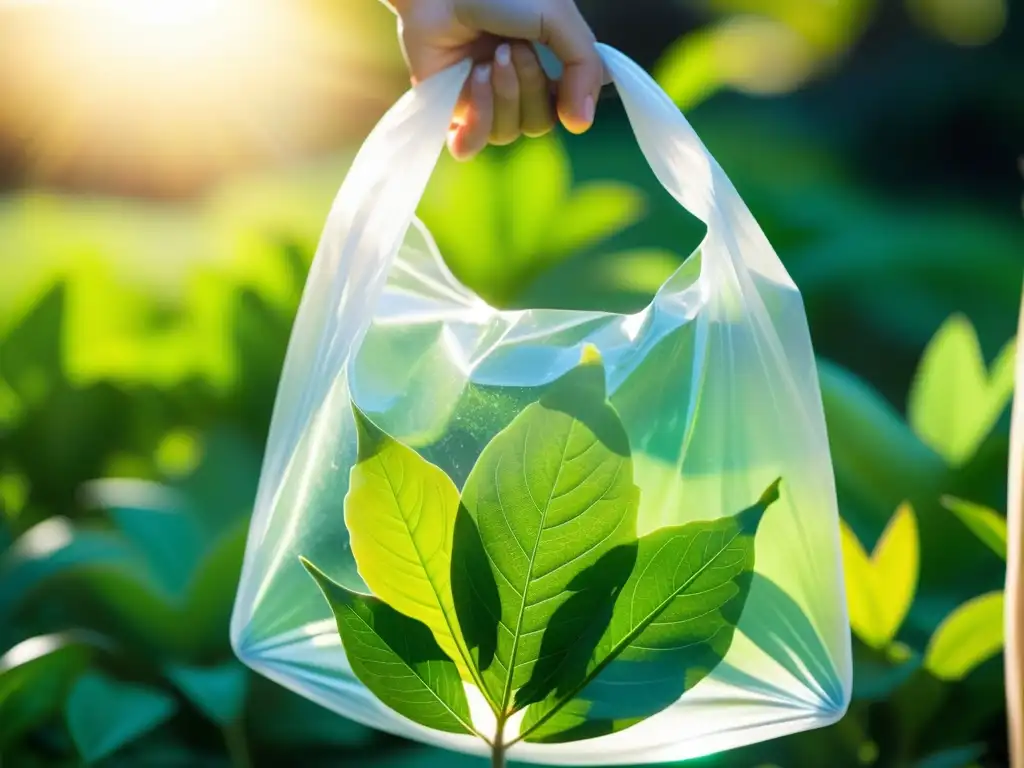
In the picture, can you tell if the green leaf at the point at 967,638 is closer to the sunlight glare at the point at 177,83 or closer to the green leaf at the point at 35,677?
the green leaf at the point at 35,677

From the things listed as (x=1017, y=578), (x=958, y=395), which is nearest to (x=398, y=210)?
(x=1017, y=578)

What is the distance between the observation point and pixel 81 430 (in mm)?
1150

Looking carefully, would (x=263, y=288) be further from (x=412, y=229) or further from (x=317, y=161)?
(x=317, y=161)

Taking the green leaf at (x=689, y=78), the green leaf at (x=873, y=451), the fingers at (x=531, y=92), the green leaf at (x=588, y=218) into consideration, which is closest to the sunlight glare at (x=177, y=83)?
the green leaf at (x=689, y=78)

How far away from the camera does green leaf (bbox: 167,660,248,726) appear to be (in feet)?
2.61

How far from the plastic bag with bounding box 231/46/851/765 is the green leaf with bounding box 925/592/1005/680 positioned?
34cm

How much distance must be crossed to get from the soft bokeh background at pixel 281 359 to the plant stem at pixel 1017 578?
14 centimetres

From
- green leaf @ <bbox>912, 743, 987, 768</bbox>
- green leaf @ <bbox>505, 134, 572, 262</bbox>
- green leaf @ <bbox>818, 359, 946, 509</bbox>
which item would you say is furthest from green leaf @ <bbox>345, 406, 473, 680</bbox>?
green leaf @ <bbox>505, 134, 572, 262</bbox>

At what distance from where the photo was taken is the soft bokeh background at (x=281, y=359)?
847mm

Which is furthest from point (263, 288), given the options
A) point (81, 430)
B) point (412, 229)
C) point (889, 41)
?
point (889, 41)

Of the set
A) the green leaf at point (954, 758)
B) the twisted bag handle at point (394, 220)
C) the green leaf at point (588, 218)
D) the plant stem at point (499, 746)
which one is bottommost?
the green leaf at point (954, 758)

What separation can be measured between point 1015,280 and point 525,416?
86.3 inches

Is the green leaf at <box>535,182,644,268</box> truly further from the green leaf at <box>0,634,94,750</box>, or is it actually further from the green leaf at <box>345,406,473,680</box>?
the green leaf at <box>345,406,473,680</box>

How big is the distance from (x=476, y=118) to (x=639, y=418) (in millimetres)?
213
